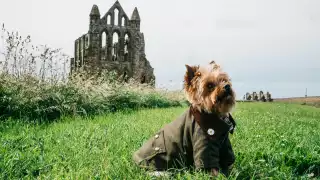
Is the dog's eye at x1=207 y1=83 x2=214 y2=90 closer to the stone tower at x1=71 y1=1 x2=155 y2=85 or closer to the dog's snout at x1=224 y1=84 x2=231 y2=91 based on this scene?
the dog's snout at x1=224 y1=84 x2=231 y2=91

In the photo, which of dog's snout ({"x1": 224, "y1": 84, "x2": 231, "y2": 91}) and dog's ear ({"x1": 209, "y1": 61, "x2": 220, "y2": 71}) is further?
dog's ear ({"x1": 209, "y1": 61, "x2": 220, "y2": 71})

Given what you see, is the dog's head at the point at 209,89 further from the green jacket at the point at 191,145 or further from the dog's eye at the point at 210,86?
the green jacket at the point at 191,145

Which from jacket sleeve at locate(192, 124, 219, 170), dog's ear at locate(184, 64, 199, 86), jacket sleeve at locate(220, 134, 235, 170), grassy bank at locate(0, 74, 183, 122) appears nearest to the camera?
jacket sleeve at locate(192, 124, 219, 170)

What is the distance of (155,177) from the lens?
13.3 feet

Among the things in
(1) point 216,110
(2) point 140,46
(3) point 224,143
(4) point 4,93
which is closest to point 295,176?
(3) point 224,143

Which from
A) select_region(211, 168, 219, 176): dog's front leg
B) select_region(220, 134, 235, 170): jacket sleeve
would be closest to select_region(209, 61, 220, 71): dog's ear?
select_region(220, 134, 235, 170): jacket sleeve

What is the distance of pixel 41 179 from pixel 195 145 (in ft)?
6.00

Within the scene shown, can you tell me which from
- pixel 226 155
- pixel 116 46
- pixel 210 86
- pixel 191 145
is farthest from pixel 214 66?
pixel 116 46

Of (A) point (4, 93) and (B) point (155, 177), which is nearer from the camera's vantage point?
(B) point (155, 177)

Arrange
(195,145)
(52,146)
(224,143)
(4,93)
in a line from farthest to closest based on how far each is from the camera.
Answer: (4,93)
(52,146)
(224,143)
(195,145)

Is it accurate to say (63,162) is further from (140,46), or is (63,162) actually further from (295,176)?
(140,46)

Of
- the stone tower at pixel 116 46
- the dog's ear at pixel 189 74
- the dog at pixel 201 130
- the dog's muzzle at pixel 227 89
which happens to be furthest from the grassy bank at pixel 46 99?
the stone tower at pixel 116 46

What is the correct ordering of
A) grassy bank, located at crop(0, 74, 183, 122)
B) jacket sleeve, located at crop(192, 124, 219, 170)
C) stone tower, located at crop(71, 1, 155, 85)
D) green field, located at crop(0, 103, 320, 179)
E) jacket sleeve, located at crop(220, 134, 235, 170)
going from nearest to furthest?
jacket sleeve, located at crop(192, 124, 219, 170), jacket sleeve, located at crop(220, 134, 235, 170), green field, located at crop(0, 103, 320, 179), grassy bank, located at crop(0, 74, 183, 122), stone tower, located at crop(71, 1, 155, 85)

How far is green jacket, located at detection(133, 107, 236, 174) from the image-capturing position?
388 centimetres
